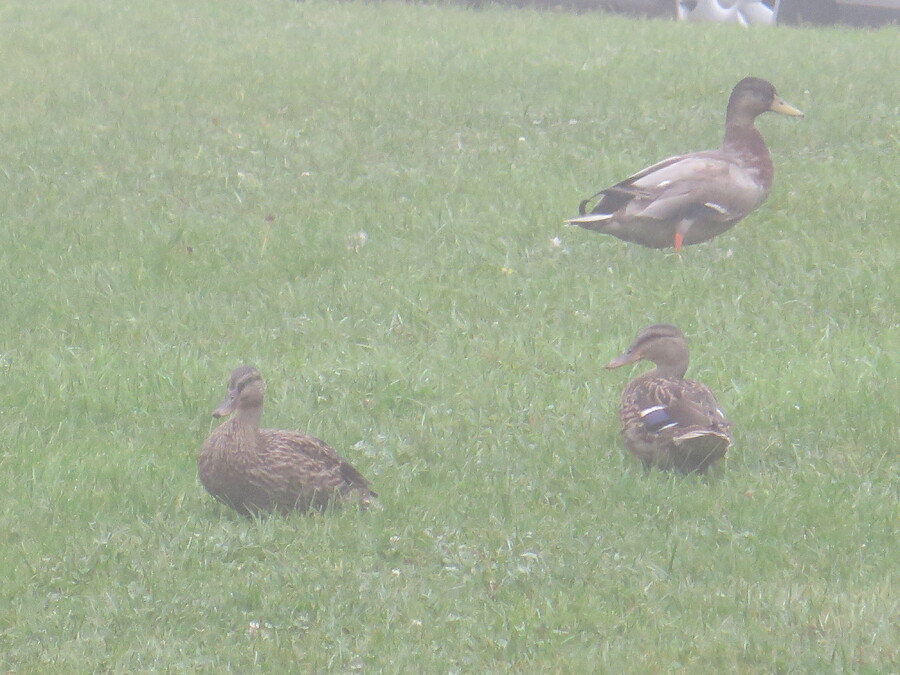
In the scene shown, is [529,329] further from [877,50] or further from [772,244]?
[877,50]

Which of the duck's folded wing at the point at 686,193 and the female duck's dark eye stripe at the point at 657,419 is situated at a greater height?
the duck's folded wing at the point at 686,193

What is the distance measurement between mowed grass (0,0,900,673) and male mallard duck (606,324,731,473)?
0.11 m

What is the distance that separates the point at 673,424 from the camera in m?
5.54

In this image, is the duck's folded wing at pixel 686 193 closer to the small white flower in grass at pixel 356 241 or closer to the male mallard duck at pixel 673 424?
the small white flower in grass at pixel 356 241

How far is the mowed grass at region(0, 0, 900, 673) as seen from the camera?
447 centimetres

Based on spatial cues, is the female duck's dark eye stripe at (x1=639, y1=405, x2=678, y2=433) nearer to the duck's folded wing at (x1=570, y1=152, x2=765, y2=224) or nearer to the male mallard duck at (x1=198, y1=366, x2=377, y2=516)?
the male mallard duck at (x1=198, y1=366, x2=377, y2=516)

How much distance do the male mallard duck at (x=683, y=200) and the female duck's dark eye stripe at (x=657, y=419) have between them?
3043 millimetres

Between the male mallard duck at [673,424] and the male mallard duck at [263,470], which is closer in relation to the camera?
the male mallard duck at [263,470]

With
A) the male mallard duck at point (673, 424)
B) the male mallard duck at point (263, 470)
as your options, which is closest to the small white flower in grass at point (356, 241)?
the male mallard duck at point (673, 424)

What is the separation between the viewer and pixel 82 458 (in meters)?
5.68

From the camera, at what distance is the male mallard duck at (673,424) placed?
217 inches

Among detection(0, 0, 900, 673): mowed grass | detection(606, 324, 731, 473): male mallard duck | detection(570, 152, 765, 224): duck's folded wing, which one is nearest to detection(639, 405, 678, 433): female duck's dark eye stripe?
detection(606, 324, 731, 473): male mallard duck

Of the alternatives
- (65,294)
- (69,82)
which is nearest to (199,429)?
(65,294)

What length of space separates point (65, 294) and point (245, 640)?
13.4 feet
